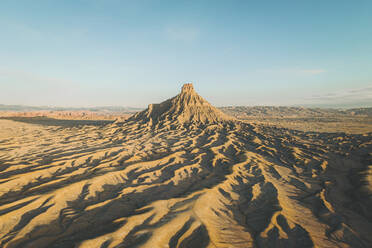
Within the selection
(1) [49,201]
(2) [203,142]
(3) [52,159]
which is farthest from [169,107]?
(1) [49,201]

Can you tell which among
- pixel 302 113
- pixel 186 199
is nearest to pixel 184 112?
pixel 186 199

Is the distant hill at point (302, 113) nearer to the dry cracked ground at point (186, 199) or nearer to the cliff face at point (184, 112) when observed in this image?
the cliff face at point (184, 112)

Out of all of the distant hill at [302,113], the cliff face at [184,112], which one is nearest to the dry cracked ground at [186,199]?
the cliff face at [184,112]

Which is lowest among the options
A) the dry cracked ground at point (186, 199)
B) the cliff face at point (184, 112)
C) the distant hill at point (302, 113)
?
the dry cracked ground at point (186, 199)

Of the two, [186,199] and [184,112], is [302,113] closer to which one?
[184,112]

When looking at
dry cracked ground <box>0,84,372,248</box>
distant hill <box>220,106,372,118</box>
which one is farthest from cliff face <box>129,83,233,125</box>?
distant hill <box>220,106,372,118</box>

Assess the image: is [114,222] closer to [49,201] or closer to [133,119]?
[49,201]

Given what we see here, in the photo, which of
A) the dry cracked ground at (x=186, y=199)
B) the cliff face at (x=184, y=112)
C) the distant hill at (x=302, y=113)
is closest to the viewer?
the dry cracked ground at (x=186, y=199)

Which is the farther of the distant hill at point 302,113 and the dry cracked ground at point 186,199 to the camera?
the distant hill at point 302,113

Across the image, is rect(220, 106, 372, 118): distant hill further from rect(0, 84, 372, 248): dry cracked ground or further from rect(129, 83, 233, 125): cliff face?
rect(0, 84, 372, 248): dry cracked ground
